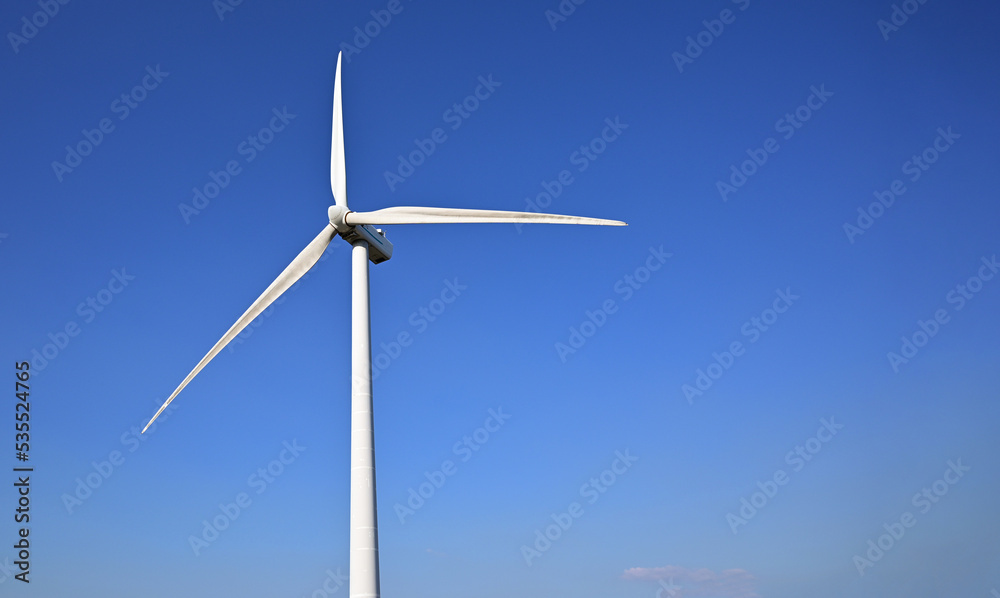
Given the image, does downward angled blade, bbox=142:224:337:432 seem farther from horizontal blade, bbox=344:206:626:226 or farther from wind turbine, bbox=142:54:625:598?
horizontal blade, bbox=344:206:626:226

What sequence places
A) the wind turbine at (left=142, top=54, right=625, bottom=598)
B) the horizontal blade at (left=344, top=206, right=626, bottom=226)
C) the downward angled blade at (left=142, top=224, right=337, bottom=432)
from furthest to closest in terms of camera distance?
the downward angled blade at (left=142, top=224, right=337, bottom=432)
the horizontal blade at (left=344, top=206, right=626, bottom=226)
the wind turbine at (left=142, top=54, right=625, bottom=598)

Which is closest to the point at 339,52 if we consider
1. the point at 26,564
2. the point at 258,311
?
the point at 258,311

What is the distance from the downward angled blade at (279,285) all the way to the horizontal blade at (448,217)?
160cm

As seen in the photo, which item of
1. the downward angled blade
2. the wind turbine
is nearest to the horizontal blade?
the wind turbine

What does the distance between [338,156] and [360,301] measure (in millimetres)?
8232

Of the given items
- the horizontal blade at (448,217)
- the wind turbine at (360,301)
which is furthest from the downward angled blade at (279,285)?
the horizontal blade at (448,217)

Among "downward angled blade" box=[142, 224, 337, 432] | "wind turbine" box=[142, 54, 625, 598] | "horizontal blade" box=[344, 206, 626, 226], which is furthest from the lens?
"downward angled blade" box=[142, 224, 337, 432]

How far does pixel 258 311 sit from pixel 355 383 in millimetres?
6716

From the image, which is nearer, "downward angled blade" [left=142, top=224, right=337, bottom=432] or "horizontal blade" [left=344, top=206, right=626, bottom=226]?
"horizontal blade" [left=344, top=206, right=626, bottom=226]

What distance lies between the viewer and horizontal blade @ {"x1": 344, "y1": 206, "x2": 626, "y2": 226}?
3091 centimetres

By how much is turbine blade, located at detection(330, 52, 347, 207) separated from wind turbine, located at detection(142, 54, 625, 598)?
4 centimetres

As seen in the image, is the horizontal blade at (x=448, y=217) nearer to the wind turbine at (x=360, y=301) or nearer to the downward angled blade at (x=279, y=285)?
the wind turbine at (x=360, y=301)

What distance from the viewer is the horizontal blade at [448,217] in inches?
1217

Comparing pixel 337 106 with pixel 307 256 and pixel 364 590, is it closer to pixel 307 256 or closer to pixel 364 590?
pixel 307 256
